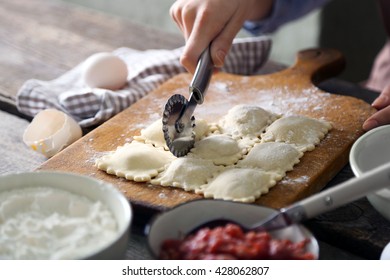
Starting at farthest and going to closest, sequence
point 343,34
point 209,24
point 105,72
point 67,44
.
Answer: point 343,34 < point 67,44 < point 105,72 < point 209,24

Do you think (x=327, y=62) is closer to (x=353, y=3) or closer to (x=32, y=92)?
(x=32, y=92)

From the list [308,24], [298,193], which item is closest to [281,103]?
[298,193]

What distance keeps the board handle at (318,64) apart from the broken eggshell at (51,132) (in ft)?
2.05

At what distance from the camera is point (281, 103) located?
156 centimetres

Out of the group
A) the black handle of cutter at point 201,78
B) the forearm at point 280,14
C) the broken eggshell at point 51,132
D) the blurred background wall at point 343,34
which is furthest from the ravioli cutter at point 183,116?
the blurred background wall at point 343,34

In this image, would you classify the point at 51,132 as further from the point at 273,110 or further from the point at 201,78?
the point at 273,110

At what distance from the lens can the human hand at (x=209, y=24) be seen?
1423 millimetres

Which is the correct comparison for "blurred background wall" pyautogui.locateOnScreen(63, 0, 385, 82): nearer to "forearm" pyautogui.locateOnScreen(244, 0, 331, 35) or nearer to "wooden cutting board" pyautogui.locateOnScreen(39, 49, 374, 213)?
"forearm" pyautogui.locateOnScreen(244, 0, 331, 35)

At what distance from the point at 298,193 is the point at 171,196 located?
9.3 inches

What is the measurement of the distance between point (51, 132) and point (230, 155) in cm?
44

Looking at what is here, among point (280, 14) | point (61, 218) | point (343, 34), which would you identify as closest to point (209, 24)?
point (280, 14)

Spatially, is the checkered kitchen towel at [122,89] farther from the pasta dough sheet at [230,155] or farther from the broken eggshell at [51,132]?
the pasta dough sheet at [230,155]

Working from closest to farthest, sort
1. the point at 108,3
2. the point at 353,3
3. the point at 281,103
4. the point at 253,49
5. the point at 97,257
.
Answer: the point at 97,257 < the point at 281,103 < the point at 253,49 < the point at 353,3 < the point at 108,3

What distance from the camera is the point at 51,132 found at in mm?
1472
